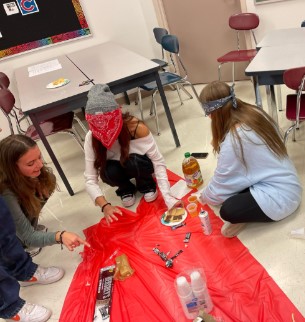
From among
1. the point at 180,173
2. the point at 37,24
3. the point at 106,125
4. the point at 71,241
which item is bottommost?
the point at 180,173

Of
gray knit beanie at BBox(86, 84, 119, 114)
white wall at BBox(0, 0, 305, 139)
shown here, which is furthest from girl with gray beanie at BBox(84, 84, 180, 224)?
white wall at BBox(0, 0, 305, 139)

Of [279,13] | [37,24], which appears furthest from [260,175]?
[37,24]

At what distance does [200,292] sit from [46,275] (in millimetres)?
940

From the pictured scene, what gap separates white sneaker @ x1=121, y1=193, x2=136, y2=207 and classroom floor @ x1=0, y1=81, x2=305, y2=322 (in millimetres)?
124

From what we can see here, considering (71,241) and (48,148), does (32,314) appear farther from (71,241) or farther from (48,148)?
(48,148)

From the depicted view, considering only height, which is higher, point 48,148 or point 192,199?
point 48,148

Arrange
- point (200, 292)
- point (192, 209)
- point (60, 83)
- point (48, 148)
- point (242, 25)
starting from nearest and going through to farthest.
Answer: point (200, 292) < point (192, 209) < point (48, 148) < point (60, 83) < point (242, 25)

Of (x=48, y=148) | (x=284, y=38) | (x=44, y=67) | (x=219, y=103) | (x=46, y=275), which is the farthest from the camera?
(x=44, y=67)

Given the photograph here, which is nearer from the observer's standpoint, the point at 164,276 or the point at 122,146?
the point at 164,276

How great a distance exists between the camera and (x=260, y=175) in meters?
1.75

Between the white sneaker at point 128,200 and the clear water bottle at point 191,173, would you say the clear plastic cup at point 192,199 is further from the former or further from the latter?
the white sneaker at point 128,200

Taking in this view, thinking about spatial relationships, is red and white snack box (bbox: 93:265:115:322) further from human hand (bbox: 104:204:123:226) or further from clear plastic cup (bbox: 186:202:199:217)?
clear plastic cup (bbox: 186:202:199:217)

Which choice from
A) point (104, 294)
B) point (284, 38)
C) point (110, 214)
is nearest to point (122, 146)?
point (110, 214)

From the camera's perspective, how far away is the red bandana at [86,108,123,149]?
1838mm
